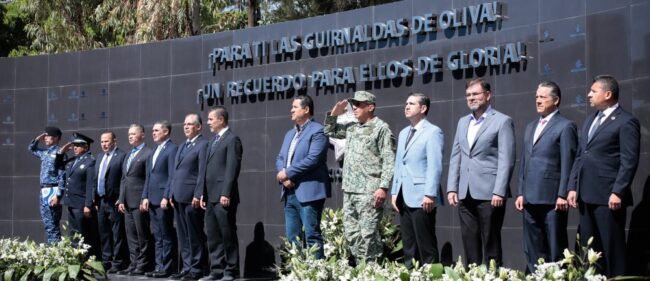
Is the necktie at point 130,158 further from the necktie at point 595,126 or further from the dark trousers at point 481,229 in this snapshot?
the necktie at point 595,126

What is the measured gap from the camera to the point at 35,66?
13.1 m

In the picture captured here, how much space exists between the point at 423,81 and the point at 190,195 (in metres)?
2.53

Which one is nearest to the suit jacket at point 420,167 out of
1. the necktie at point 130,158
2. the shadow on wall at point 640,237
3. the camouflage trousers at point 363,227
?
the camouflage trousers at point 363,227

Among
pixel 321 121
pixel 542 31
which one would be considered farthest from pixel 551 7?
pixel 321 121

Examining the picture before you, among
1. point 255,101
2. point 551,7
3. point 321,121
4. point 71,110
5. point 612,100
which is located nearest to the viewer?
point 612,100

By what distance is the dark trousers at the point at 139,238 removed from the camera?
34.8 ft

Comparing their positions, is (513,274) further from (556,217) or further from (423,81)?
(423,81)

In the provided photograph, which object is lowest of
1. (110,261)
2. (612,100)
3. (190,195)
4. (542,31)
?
(110,261)

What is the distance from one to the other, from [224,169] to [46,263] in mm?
1831

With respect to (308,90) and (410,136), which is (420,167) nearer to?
(410,136)

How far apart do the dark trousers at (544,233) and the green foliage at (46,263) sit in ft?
12.7

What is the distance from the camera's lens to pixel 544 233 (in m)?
7.18

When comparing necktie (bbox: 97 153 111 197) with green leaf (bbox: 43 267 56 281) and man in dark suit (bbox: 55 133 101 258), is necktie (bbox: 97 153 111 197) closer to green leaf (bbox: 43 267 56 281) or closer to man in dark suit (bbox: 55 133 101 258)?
man in dark suit (bbox: 55 133 101 258)

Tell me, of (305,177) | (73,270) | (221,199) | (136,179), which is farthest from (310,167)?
(136,179)
